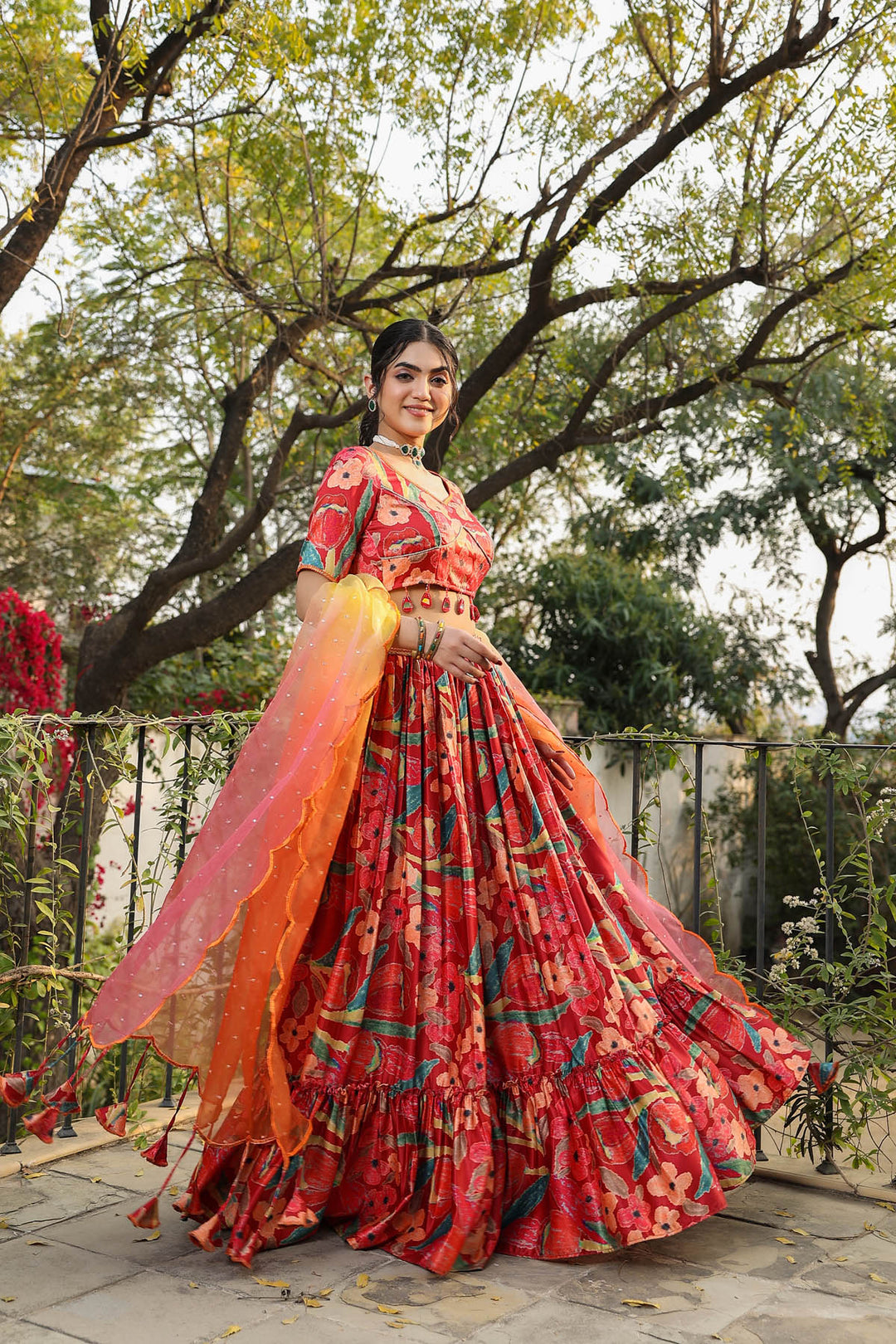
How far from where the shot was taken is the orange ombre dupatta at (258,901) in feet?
6.18

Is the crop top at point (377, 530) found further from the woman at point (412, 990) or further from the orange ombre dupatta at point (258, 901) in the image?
the orange ombre dupatta at point (258, 901)

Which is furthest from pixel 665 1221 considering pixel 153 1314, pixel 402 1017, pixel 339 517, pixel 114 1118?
pixel 339 517

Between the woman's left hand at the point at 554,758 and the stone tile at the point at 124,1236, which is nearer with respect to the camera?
the stone tile at the point at 124,1236

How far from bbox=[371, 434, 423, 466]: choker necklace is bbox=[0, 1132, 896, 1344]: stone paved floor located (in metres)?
1.49

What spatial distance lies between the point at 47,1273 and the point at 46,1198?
0.44 meters

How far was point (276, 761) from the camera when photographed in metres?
2.02

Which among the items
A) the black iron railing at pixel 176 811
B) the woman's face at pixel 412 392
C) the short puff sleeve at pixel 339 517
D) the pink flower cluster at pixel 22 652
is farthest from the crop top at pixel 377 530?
the pink flower cluster at pixel 22 652

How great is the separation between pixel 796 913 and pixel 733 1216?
21.3 feet

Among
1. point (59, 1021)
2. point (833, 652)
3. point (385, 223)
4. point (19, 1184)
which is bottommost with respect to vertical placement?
point (19, 1184)

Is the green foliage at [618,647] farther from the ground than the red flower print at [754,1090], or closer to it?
farther from the ground

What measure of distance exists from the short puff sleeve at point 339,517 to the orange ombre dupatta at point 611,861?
417mm

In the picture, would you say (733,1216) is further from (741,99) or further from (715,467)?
(715,467)

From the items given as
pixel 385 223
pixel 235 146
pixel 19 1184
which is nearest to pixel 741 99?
pixel 385 223

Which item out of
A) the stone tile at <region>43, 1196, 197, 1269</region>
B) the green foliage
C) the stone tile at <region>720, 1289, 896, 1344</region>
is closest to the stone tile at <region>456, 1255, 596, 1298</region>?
the stone tile at <region>720, 1289, 896, 1344</region>
